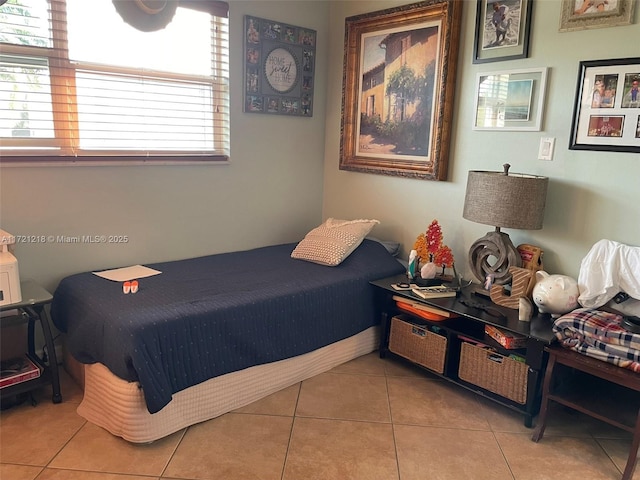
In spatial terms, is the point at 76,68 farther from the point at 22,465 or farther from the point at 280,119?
the point at 22,465

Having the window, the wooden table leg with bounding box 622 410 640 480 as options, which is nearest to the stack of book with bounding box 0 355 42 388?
the window

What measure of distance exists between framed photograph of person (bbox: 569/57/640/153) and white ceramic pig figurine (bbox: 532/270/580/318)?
658 mm

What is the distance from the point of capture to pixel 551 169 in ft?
8.21

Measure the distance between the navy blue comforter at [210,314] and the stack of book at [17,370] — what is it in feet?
0.58

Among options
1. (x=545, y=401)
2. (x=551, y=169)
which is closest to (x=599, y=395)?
(x=545, y=401)

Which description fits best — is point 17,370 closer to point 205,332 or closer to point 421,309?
point 205,332

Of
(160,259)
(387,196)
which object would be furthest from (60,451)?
(387,196)

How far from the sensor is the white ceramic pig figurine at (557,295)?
225 cm

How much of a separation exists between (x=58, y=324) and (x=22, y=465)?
2.59ft

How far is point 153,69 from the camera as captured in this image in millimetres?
2785

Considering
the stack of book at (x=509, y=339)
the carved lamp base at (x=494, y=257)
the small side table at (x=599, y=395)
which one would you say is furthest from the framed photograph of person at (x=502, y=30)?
the small side table at (x=599, y=395)

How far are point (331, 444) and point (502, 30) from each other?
2.24 metres

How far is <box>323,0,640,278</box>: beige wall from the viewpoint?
228 cm

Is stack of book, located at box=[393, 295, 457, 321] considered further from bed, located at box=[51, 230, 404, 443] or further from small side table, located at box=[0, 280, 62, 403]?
small side table, located at box=[0, 280, 62, 403]
